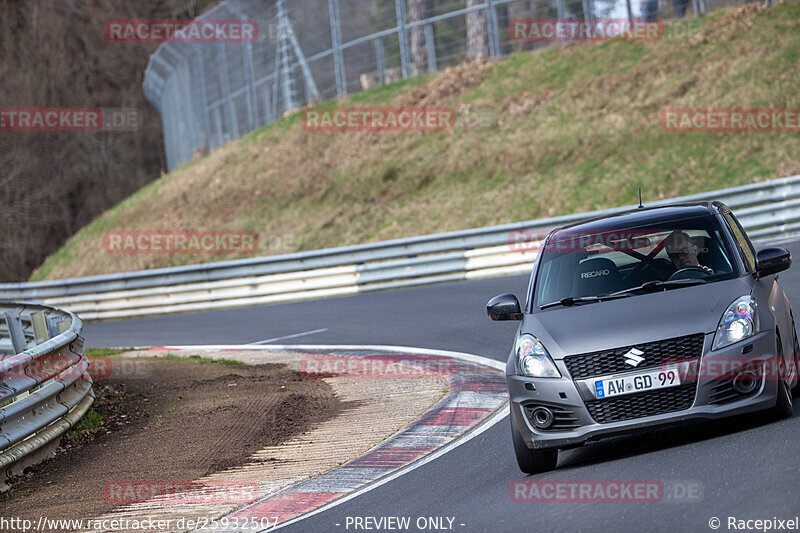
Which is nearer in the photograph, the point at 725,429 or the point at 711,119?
the point at 725,429

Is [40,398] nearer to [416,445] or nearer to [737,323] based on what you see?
[416,445]

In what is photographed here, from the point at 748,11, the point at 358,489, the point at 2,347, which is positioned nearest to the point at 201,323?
the point at 2,347

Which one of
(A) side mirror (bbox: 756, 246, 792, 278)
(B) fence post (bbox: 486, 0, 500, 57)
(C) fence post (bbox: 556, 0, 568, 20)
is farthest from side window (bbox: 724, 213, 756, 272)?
(B) fence post (bbox: 486, 0, 500, 57)

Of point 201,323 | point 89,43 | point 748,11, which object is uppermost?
point 89,43

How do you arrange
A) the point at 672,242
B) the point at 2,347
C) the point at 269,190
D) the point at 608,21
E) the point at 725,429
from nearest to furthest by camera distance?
the point at 725,429, the point at 672,242, the point at 2,347, the point at 608,21, the point at 269,190

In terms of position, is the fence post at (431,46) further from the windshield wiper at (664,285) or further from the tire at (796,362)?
the windshield wiper at (664,285)

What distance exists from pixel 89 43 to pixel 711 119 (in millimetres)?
43179

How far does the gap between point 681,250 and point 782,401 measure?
1.32m

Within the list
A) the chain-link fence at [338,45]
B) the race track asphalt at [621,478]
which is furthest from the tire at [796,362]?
the chain-link fence at [338,45]

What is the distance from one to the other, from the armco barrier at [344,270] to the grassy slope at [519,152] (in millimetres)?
2958

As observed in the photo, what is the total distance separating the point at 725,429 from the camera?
6906 mm

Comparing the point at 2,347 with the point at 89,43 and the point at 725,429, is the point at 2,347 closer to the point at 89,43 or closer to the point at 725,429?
the point at 725,429

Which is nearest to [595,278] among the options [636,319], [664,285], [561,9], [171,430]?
[664,285]

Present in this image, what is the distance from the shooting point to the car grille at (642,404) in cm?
635
